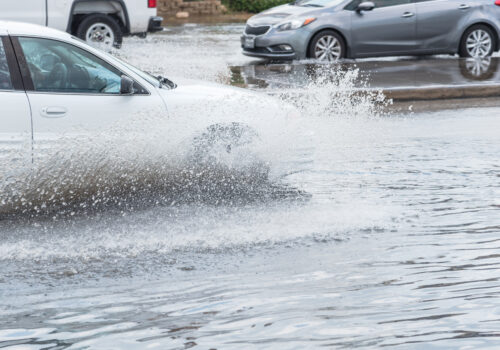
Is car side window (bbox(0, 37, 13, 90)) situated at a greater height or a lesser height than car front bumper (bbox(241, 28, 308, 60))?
lesser

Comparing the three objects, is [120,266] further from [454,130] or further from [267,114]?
[454,130]

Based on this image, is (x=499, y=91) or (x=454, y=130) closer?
(x=454, y=130)

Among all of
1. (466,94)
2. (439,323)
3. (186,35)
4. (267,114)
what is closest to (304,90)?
(466,94)

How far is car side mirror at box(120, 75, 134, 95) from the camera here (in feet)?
24.1

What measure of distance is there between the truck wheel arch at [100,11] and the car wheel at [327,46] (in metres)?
3.80

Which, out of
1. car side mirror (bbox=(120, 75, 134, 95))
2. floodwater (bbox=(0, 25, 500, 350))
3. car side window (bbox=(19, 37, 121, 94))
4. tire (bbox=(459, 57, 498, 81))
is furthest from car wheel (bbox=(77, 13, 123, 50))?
car side mirror (bbox=(120, 75, 134, 95))

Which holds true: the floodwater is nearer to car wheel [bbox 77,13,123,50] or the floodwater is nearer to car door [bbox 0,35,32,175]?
car door [bbox 0,35,32,175]

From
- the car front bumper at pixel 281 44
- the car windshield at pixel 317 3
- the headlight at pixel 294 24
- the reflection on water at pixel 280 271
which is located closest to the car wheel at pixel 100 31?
the car front bumper at pixel 281 44

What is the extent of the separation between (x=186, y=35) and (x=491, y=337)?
1808cm

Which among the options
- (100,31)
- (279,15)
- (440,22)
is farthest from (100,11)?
(440,22)

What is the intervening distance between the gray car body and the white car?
26.9ft

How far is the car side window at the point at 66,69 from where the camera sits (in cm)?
725

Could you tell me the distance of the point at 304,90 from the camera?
12.6 meters

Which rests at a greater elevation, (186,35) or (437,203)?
(186,35)
